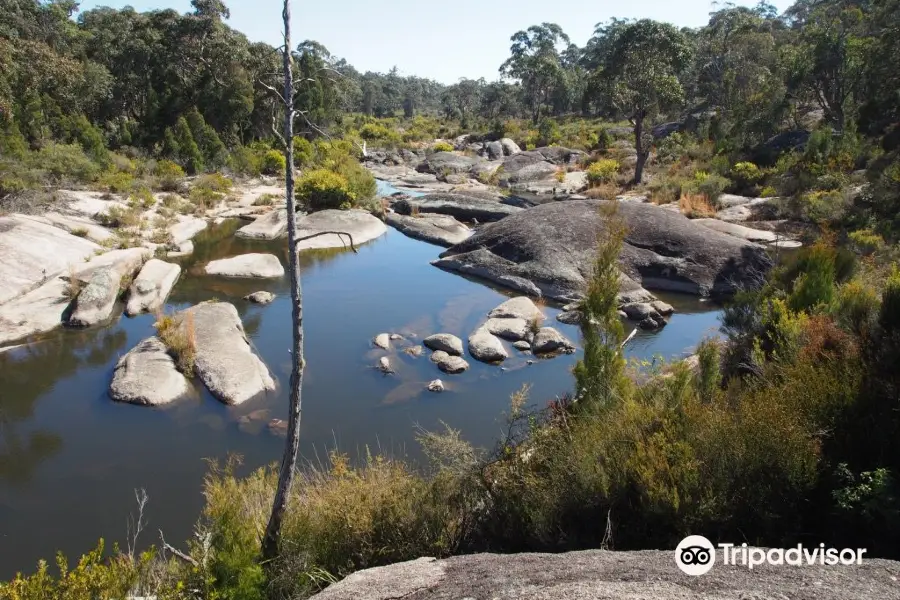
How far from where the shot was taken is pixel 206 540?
5273 mm

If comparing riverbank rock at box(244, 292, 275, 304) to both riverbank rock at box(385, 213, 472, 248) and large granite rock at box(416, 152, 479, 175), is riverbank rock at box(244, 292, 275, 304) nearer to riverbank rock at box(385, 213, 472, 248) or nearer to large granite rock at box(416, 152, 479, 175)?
riverbank rock at box(385, 213, 472, 248)

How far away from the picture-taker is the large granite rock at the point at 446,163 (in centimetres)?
4900

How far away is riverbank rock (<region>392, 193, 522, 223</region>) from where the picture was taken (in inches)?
1193

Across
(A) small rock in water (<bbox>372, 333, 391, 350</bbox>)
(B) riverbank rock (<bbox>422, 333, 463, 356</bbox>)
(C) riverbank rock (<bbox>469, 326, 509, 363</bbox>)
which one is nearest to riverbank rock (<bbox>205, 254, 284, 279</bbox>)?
(A) small rock in water (<bbox>372, 333, 391, 350</bbox>)

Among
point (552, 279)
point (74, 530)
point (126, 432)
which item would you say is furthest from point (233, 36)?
point (74, 530)

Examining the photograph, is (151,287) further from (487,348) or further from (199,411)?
(487,348)

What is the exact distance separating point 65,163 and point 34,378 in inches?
722

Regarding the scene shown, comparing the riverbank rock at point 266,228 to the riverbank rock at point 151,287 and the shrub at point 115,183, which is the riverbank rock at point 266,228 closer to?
the shrub at point 115,183

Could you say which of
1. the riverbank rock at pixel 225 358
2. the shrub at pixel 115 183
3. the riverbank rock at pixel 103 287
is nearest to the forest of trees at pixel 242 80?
the shrub at pixel 115 183

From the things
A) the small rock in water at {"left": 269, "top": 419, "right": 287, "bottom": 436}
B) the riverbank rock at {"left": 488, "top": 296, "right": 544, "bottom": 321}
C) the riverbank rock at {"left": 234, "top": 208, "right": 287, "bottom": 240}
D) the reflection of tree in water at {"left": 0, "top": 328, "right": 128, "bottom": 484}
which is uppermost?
the riverbank rock at {"left": 234, "top": 208, "right": 287, "bottom": 240}

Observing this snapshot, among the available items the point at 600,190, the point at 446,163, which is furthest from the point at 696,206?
the point at 446,163

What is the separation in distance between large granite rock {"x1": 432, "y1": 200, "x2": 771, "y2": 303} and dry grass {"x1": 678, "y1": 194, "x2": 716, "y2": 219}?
653 centimetres

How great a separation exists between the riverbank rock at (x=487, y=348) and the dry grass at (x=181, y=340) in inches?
256

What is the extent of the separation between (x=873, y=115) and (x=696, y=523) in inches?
1249
